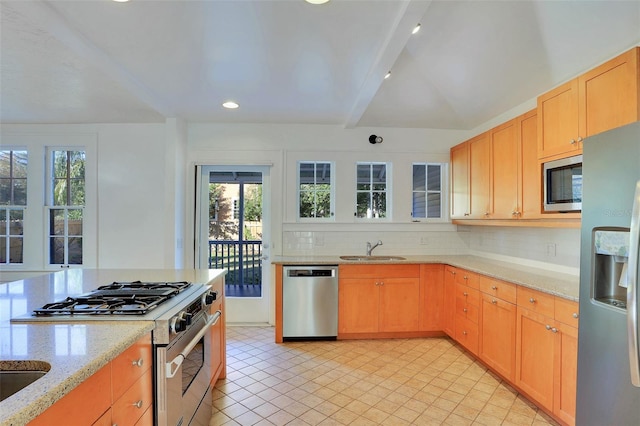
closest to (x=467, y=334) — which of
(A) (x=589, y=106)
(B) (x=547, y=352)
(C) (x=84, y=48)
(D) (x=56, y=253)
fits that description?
(B) (x=547, y=352)

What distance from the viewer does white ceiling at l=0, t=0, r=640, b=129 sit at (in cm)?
208

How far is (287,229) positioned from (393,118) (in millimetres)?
1873

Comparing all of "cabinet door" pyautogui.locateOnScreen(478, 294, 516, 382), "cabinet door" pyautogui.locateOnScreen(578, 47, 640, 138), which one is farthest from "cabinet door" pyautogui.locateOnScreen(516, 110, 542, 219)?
"cabinet door" pyautogui.locateOnScreen(478, 294, 516, 382)

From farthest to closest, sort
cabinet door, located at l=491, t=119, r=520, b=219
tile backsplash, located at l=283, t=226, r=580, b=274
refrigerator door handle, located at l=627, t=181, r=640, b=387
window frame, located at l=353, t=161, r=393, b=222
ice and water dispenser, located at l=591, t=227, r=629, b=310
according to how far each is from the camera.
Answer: window frame, located at l=353, t=161, r=393, b=222
tile backsplash, located at l=283, t=226, r=580, b=274
cabinet door, located at l=491, t=119, r=520, b=219
ice and water dispenser, located at l=591, t=227, r=629, b=310
refrigerator door handle, located at l=627, t=181, r=640, b=387

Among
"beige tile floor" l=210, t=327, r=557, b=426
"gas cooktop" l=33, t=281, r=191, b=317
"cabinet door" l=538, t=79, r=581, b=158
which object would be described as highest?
"cabinet door" l=538, t=79, r=581, b=158

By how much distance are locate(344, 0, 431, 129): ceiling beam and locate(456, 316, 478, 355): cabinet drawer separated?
7.65 feet

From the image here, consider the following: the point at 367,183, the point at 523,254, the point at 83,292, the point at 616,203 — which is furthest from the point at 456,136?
the point at 83,292

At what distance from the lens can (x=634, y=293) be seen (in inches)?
55.2

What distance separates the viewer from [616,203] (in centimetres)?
158

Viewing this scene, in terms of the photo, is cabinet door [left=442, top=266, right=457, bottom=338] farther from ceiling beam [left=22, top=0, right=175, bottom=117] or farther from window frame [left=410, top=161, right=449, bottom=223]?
ceiling beam [left=22, top=0, right=175, bottom=117]

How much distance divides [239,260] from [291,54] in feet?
8.69

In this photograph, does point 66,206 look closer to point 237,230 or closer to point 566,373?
point 237,230

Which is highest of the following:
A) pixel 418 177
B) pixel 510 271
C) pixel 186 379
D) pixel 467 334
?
pixel 418 177

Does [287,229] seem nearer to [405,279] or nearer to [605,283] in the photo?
[405,279]
